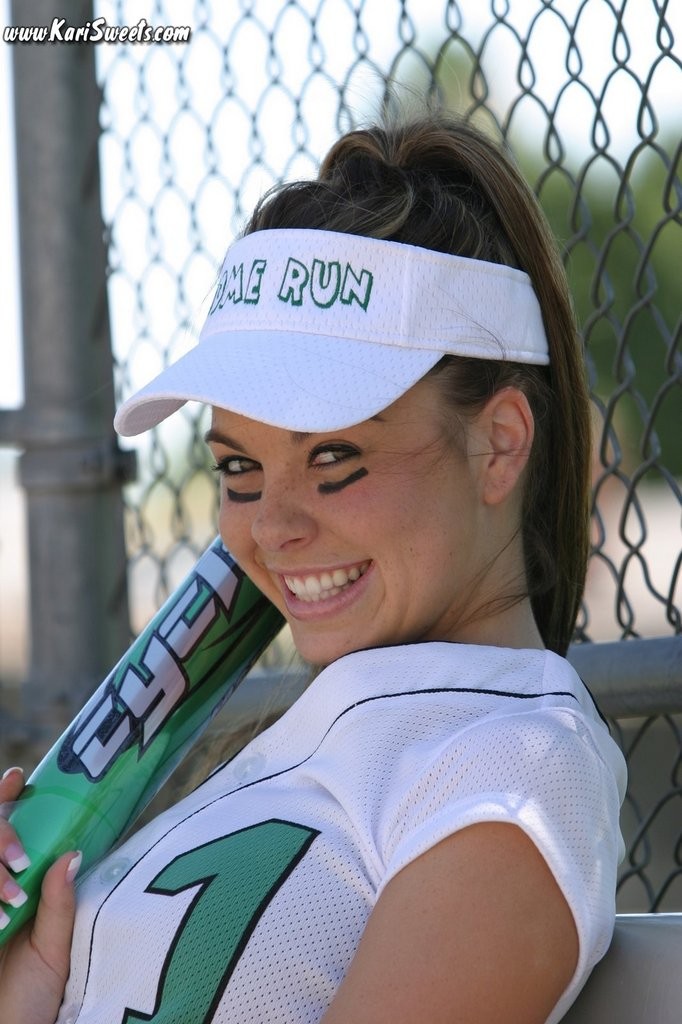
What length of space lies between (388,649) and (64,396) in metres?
1.24

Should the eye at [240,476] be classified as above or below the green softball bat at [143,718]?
above

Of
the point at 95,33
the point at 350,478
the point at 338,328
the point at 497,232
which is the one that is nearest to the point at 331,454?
the point at 350,478

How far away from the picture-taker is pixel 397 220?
175cm

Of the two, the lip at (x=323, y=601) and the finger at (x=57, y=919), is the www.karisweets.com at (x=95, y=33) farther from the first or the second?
the finger at (x=57, y=919)

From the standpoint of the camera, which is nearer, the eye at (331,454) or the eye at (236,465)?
the eye at (331,454)

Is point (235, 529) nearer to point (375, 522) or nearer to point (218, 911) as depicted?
point (375, 522)

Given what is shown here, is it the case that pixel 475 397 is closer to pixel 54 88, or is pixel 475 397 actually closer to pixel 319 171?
pixel 319 171

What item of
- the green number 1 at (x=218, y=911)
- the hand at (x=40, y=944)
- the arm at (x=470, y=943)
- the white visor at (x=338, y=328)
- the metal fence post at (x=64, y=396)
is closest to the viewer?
the arm at (x=470, y=943)

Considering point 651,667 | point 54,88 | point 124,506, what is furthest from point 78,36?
point 651,667

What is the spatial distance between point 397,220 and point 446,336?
177mm

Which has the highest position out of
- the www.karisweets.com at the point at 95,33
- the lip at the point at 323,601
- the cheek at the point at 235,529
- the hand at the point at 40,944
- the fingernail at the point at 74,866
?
the www.karisweets.com at the point at 95,33

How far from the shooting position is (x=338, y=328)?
168 cm

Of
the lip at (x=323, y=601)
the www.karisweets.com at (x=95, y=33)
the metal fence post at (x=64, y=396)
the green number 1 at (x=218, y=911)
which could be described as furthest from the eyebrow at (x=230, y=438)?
the www.karisweets.com at (x=95, y=33)

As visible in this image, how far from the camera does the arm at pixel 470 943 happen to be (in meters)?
1.30
